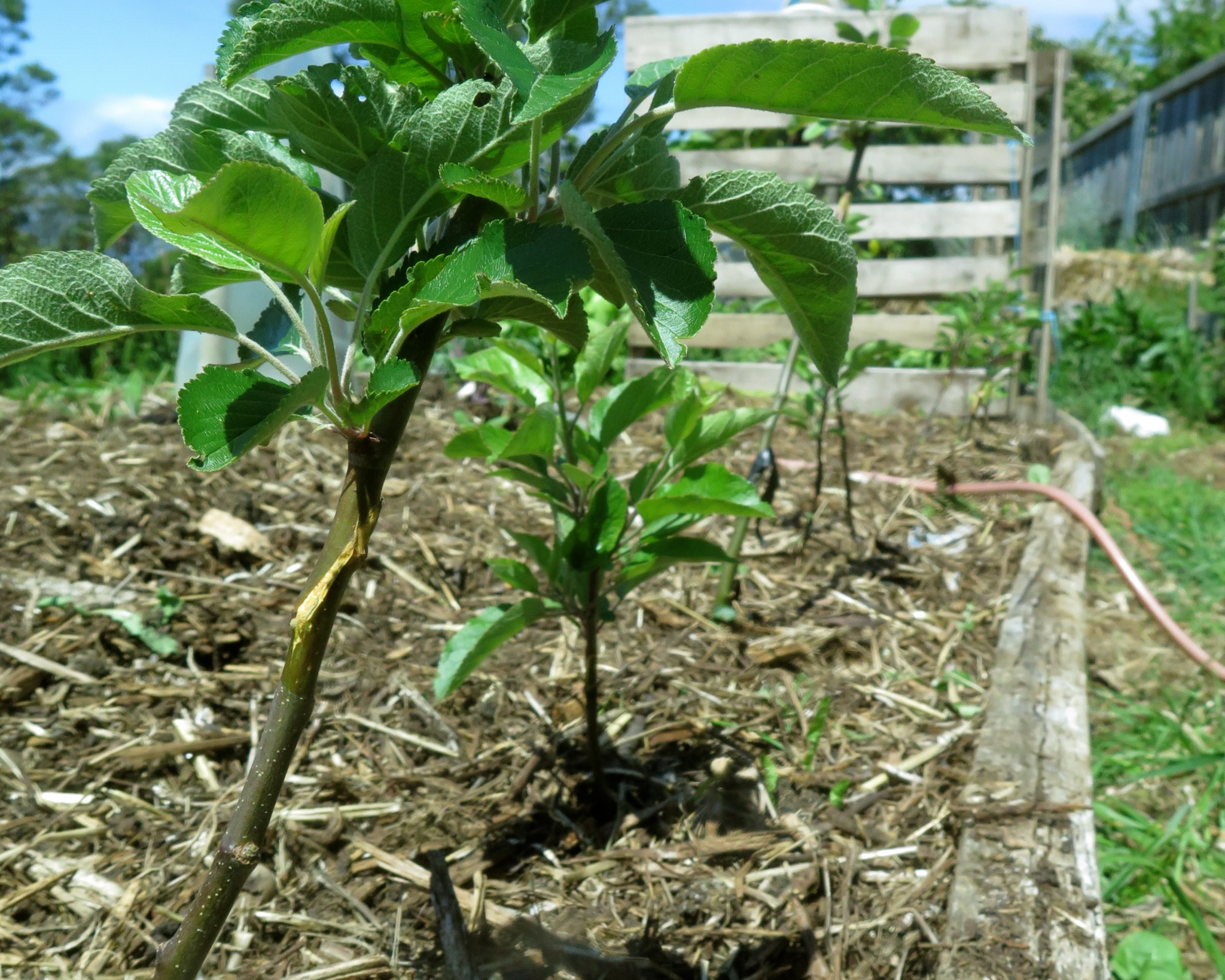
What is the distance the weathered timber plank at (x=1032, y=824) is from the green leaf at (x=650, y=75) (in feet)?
3.83

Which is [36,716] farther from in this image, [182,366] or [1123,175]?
[1123,175]

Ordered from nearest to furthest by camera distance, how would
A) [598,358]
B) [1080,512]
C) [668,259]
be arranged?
[668,259] → [598,358] → [1080,512]

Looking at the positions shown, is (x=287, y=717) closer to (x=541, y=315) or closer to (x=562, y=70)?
(x=541, y=315)

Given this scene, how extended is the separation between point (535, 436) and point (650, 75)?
1.85ft

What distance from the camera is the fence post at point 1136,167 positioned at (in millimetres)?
13789

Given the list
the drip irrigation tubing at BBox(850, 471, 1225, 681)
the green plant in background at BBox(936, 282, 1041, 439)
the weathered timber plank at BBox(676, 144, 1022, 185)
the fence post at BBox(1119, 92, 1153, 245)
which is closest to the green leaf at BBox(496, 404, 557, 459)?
the drip irrigation tubing at BBox(850, 471, 1225, 681)

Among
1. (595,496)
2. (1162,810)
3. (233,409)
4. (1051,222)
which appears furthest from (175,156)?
(1051,222)

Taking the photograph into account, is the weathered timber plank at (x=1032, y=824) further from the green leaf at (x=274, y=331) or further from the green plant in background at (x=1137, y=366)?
the green plant in background at (x=1137, y=366)

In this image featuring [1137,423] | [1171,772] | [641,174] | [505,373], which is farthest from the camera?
[1137,423]

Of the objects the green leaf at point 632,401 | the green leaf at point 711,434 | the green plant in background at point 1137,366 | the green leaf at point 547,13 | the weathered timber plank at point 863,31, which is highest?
the weathered timber plank at point 863,31

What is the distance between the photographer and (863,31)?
479 cm

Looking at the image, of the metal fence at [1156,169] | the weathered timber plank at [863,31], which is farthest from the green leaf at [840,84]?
the metal fence at [1156,169]

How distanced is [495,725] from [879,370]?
3504 mm

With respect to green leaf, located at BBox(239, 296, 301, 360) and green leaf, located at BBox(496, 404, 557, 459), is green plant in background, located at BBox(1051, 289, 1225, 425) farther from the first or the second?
green leaf, located at BBox(239, 296, 301, 360)
